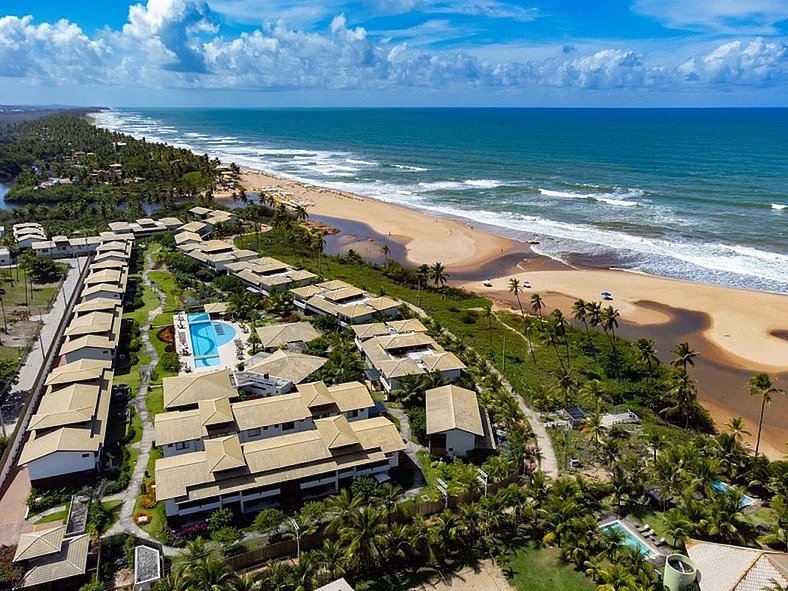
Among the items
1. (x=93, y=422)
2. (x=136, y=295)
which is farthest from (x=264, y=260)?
(x=93, y=422)

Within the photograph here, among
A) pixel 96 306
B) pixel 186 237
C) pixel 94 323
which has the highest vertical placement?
pixel 186 237

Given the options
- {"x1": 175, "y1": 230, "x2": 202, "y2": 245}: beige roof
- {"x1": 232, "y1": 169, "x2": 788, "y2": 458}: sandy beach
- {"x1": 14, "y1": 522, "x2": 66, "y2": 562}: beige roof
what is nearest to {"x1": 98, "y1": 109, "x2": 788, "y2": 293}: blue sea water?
{"x1": 232, "y1": 169, "x2": 788, "y2": 458}: sandy beach

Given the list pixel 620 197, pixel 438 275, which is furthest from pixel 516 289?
pixel 620 197

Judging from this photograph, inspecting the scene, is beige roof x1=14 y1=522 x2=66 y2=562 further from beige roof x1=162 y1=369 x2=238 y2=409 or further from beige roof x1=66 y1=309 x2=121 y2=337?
beige roof x1=66 y1=309 x2=121 y2=337

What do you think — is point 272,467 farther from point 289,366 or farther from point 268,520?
point 289,366

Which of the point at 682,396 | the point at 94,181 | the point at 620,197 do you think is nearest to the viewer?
the point at 682,396

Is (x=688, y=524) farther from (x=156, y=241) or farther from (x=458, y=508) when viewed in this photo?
(x=156, y=241)

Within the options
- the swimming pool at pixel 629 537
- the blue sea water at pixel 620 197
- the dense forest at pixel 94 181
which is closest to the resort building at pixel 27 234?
the dense forest at pixel 94 181
